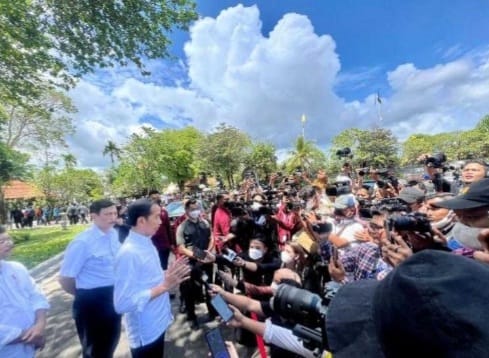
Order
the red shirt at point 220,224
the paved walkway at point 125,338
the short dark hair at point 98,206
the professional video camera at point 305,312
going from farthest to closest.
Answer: the red shirt at point 220,224, the paved walkway at point 125,338, the short dark hair at point 98,206, the professional video camera at point 305,312

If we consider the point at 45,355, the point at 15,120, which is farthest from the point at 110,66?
the point at 15,120

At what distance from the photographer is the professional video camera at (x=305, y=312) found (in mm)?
1170

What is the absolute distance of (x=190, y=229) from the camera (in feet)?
14.4

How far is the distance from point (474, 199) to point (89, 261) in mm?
3026

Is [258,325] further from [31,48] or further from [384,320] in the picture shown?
[31,48]

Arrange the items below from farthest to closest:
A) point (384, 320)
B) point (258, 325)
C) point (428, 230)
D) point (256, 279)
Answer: point (256, 279) → point (428, 230) → point (258, 325) → point (384, 320)

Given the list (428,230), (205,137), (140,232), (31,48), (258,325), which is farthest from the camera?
(205,137)

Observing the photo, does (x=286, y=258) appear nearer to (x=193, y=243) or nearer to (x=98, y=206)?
(x=193, y=243)

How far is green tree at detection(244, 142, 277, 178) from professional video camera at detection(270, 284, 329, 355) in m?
39.7

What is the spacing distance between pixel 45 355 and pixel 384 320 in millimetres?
4521

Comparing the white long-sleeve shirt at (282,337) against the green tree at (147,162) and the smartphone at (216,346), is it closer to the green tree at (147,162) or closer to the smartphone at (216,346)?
the smartphone at (216,346)

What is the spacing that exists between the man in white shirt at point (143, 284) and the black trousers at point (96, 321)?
0.70m

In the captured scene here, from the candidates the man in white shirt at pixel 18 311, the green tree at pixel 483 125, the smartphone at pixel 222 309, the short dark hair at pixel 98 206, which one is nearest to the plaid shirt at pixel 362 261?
the smartphone at pixel 222 309

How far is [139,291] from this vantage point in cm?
207
